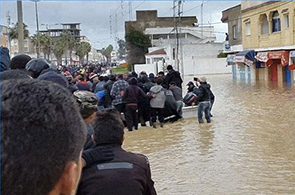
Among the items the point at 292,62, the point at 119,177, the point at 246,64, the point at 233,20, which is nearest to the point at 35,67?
the point at 119,177

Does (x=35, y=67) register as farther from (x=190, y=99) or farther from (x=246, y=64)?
(x=246, y=64)

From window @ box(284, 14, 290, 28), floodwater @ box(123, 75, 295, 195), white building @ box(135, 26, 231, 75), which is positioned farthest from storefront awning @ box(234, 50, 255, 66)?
floodwater @ box(123, 75, 295, 195)

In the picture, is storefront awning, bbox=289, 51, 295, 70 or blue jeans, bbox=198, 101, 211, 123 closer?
blue jeans, bbox=198, 101, 211, 123

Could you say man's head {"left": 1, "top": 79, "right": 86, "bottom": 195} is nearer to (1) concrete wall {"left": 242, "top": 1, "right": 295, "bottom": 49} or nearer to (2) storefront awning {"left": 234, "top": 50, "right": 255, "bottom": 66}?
(1) concrete wall {"left": 242, "top": 1, "right": 295, "bottom": 49}

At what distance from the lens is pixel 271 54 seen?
3425 cm

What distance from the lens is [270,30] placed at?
35.6 m

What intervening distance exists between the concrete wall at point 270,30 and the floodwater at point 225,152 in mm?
14403

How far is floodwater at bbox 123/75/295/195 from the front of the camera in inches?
323

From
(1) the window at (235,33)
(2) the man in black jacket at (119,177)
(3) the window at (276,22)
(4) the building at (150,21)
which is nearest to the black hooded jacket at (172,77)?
(2) the man in black jacket at (119,177)

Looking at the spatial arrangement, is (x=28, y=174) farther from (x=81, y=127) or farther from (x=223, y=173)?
(x=223, y=173)

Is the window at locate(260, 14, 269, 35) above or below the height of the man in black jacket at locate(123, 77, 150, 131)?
above

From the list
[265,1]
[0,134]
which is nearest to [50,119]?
[0,134]

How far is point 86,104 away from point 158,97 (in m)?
10.6

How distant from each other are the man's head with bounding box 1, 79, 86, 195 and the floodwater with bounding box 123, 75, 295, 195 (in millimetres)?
6644
